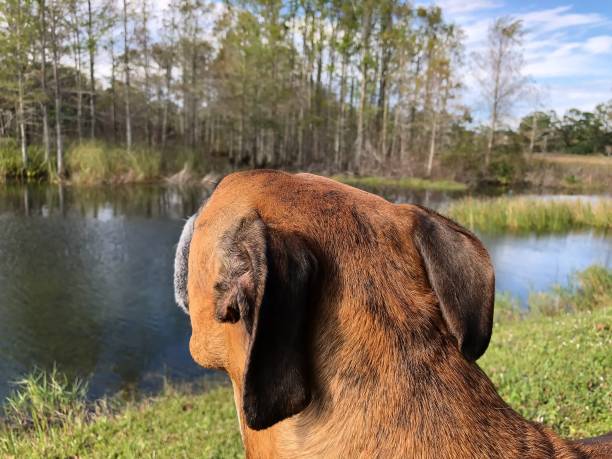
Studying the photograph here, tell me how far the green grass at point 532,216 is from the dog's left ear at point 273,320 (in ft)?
59.1

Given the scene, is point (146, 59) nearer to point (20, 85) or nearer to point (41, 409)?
point (20, 85)

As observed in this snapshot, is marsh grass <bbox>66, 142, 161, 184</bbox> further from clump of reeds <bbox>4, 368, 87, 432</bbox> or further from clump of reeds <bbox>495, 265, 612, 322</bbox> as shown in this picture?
clump of reeds <bbox>495, 265, 612, 322</bbox>

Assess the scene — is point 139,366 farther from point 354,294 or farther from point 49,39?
point 49,39

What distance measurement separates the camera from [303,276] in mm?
1184

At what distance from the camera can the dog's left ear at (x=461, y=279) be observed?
130 cm

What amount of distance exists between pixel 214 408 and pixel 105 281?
5.93 meters

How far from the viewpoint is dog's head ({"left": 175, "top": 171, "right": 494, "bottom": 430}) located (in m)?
1.14

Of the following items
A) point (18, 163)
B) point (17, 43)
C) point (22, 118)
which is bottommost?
point (18, 163)

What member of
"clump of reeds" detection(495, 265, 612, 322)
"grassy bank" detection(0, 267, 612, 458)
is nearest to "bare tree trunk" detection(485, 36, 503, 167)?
"clump of reeds" detection(495, 265, 612, 322)

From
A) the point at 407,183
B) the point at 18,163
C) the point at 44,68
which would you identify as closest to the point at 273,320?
the point at 18,163

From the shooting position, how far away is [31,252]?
11.7 meters

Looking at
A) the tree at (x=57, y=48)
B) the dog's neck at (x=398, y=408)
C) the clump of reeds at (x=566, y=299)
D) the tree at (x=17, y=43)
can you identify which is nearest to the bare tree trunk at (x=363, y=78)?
the tree at (x=57, y=48)

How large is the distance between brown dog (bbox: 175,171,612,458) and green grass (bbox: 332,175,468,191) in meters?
30.4

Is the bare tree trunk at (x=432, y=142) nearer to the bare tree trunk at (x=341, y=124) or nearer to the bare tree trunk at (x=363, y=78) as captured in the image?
the bare tree trunk at (x=363, y=78)
